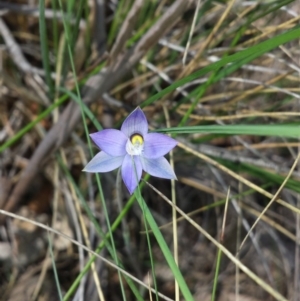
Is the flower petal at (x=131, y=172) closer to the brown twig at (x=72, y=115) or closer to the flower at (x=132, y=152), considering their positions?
the flower at (x=132, y=152)

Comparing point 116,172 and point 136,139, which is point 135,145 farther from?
point 116,172

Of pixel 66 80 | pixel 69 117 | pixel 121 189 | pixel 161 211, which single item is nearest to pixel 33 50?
pixel 66 80

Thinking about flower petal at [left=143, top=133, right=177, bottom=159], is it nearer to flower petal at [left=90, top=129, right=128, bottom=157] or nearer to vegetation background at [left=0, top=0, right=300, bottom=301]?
flower petal at [left=90, top=129, right=128, bottom=157]

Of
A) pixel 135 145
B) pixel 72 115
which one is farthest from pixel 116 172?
pixel 135 145

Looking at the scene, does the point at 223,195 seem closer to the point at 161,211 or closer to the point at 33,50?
the point at 161,211

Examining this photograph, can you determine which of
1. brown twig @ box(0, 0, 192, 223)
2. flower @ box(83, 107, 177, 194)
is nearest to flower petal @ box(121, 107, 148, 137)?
flower @ box(83, 107, 177, 194)

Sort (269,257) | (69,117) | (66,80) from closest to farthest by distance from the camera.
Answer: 1. (69,117)
2. (66,80)
3. (269,257)

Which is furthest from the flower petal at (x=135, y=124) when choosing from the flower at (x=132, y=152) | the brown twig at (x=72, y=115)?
the brown twig at (x=72, y=115)
